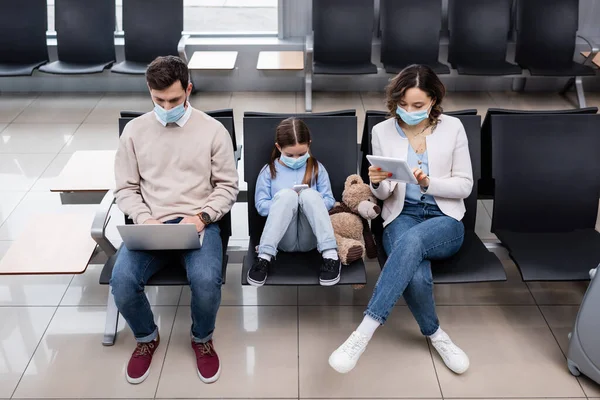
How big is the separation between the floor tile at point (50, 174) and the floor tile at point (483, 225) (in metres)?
2.65

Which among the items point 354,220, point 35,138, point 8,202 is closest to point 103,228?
point 354,220

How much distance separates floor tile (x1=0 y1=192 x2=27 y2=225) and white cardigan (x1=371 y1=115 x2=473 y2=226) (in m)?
2.27

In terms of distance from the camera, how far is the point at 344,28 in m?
4.99

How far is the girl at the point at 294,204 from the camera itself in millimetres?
2283

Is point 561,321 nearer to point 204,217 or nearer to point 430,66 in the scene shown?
point 204,217

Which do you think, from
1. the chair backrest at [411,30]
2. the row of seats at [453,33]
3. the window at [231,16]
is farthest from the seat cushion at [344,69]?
the window at [231,16]

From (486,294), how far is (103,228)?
1767mm

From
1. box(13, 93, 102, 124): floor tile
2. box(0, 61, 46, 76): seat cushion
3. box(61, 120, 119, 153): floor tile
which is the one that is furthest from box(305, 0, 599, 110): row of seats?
box(0, 61, 46, 76): seat cushion

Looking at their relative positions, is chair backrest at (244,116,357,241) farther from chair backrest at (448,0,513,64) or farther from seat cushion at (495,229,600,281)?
chair backrest at (448,0,513,64)

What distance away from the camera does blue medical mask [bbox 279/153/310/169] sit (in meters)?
2.43

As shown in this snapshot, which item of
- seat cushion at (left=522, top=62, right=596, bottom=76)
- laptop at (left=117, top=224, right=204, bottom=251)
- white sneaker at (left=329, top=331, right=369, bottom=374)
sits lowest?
white sneaker at (left=329, top=331, right=369, bottom=374)

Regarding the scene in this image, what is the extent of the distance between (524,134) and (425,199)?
2.03 feet

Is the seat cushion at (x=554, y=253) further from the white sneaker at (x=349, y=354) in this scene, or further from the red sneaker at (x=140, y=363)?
the red sneaker at (x=140, y=363)

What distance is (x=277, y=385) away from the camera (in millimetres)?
2258
